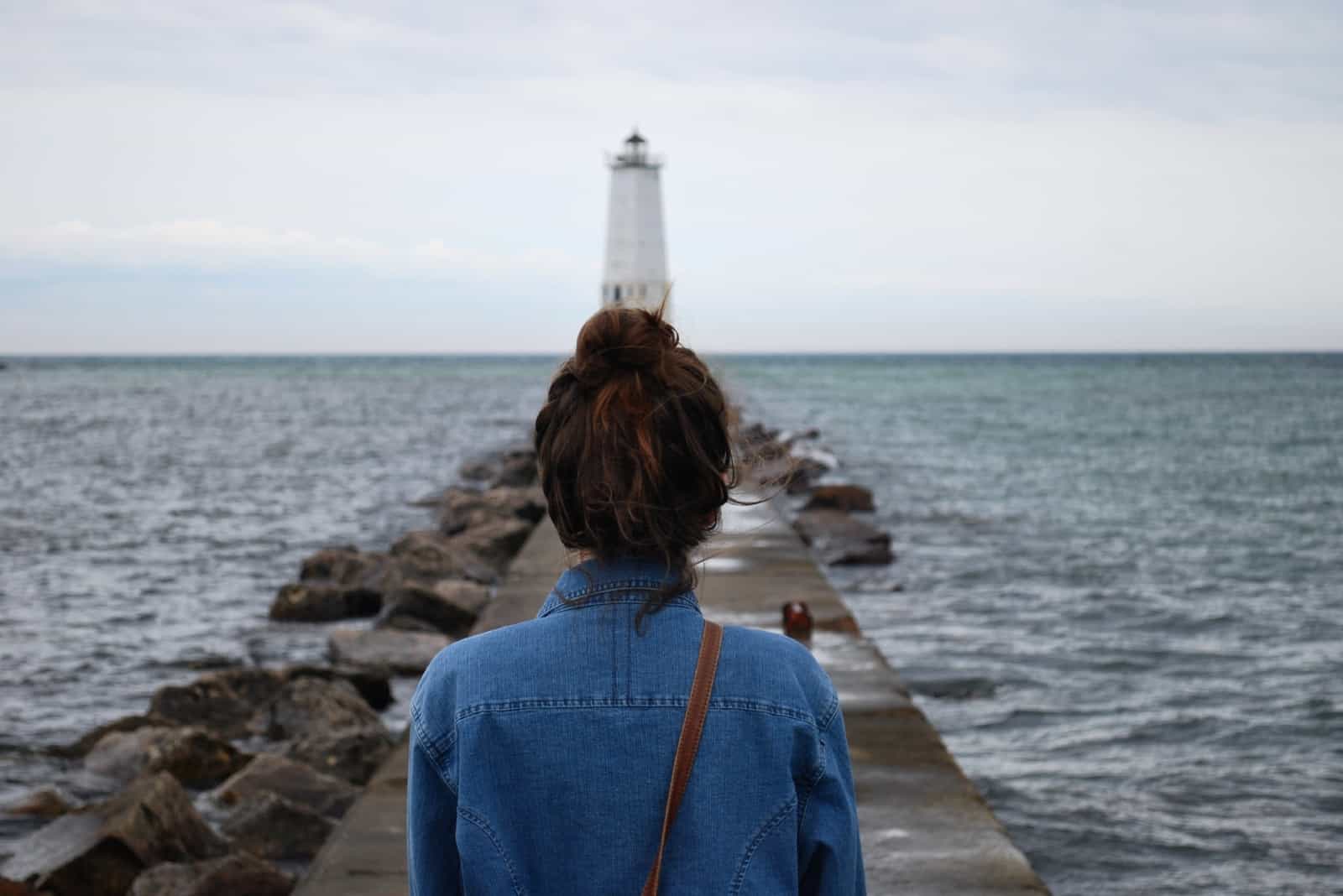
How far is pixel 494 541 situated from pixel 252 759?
7169mm

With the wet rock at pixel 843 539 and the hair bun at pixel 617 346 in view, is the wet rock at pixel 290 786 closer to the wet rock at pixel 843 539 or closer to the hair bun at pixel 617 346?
the hair bun at pixel 617 346

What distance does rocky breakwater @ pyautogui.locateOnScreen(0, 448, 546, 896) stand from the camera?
17.0ft

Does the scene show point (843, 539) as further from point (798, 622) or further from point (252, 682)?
point (252, 682)

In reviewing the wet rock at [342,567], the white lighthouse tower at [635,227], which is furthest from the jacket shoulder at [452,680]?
the white lighthouse tower at [635,227]

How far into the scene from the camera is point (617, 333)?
162cm

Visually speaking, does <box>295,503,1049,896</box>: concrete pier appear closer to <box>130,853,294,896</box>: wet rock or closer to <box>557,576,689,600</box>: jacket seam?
<box>557,576,689,600</box>: jacket seam

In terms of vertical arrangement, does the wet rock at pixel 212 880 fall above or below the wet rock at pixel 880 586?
above

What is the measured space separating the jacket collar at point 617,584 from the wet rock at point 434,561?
10.1m

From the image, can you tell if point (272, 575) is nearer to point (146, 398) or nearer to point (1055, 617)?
point (1055, 617)

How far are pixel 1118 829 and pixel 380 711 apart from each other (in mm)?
4310

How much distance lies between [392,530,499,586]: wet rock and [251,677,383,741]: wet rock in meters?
3.71

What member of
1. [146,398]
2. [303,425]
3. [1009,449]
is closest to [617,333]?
[1009,449]

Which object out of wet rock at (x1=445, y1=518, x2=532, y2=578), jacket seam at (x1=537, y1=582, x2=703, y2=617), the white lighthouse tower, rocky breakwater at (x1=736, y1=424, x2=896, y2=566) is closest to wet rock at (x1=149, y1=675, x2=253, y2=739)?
rocky breakwater at (x1=736, y1=424, x2=896, y2=566)

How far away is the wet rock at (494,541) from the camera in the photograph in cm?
1389
